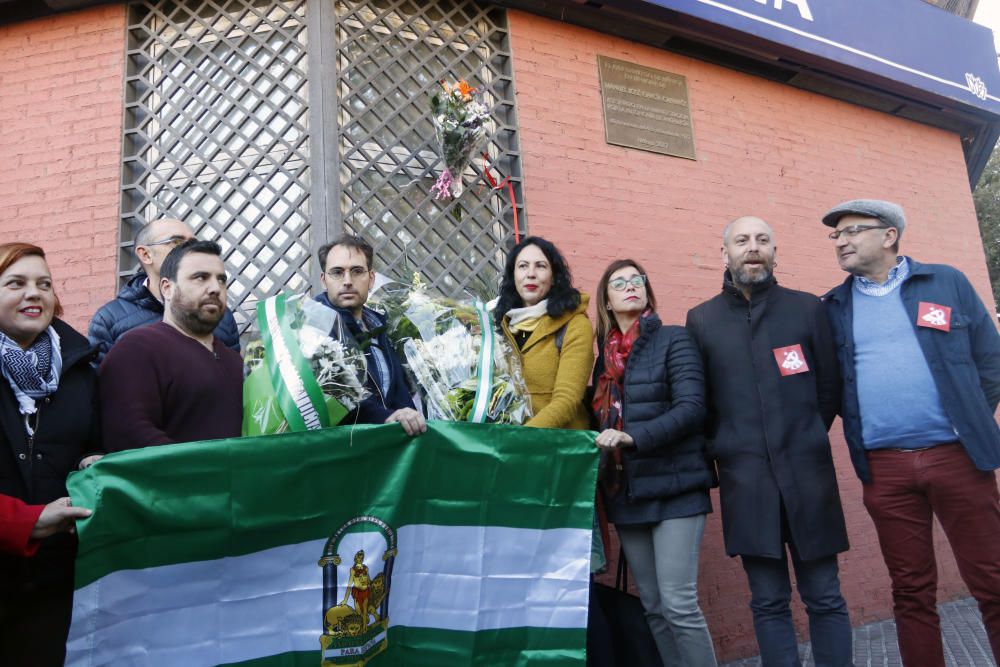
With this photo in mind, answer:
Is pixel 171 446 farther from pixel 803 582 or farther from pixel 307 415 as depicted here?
pixel 803 582

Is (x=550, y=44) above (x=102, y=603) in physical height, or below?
above

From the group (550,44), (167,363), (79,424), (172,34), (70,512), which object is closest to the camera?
(70,512)

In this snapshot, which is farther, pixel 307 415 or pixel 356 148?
pixel 356 148

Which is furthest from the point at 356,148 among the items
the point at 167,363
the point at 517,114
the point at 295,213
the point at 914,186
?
the point at 914,186

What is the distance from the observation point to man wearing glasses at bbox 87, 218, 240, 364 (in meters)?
3.26

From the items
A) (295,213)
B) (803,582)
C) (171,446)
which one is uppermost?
(295,213)

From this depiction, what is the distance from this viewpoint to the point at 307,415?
102 inches

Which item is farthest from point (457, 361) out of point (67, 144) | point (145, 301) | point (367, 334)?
point (67, 144)

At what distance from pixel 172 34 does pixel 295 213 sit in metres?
1.58

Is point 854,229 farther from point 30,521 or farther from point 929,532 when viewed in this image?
point 30,521

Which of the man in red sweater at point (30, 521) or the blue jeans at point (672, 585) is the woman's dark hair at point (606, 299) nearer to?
the blue jeans at point (672, 585)

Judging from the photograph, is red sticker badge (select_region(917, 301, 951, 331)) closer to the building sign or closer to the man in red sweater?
the building sign

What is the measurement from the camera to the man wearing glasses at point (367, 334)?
2.81 metres

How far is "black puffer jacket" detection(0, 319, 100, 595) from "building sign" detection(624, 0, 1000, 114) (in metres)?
4.29
